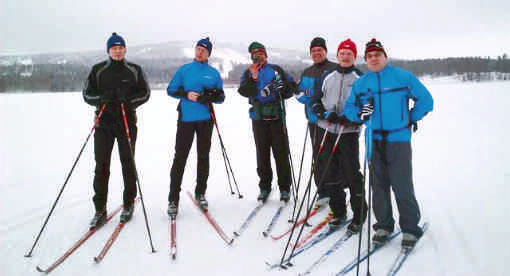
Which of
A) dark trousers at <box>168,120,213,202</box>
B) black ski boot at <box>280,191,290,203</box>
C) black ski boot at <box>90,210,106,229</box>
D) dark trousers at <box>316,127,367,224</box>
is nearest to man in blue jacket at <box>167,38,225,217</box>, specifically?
dark trousers at <box>168,120,213,202</box>

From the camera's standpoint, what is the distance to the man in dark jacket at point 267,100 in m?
Answer: 4.50

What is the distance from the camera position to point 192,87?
14.5 ft

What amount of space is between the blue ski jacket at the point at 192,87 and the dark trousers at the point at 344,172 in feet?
5.53

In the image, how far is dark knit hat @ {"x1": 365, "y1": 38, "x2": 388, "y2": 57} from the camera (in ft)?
10.6

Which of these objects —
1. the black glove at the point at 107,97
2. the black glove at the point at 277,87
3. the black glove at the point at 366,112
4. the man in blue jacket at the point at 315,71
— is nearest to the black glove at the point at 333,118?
the black glove at the point at 366,112

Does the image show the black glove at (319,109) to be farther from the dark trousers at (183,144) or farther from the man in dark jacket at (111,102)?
the man in dark jacket at (111,102)

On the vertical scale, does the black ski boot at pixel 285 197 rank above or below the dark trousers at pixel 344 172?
below

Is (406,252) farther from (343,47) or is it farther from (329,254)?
(343,47)

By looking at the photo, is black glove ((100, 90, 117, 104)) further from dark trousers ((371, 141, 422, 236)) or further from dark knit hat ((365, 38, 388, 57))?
dark trousers ((371, 141, 422, 236))

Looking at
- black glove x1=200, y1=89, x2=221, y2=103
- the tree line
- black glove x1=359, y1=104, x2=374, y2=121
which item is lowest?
black glove x1=359, y1=104, x2=374, y2=121

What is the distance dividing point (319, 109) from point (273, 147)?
108 cm

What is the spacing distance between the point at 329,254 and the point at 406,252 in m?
0.80

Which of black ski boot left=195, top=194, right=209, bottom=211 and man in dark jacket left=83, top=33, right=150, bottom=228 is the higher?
man in dark jacket left=83, top=33, right=150, bottom=228

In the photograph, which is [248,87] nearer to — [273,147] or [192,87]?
[192,87]
